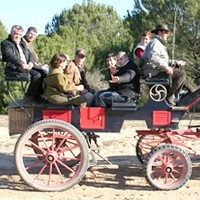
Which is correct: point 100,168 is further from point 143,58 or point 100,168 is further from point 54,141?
point 143,58

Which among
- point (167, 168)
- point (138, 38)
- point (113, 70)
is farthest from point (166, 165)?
point (138, 38)

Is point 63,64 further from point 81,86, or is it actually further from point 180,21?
point 180,21

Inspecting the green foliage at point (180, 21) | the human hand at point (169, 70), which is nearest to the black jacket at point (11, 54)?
the human hand at point (169, 70)

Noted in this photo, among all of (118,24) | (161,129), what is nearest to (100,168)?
(161,129)

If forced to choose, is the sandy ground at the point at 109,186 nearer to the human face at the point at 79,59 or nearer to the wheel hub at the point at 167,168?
the wheel hub at the point at 167,168

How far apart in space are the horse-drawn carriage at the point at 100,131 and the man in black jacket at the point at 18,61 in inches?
10.3

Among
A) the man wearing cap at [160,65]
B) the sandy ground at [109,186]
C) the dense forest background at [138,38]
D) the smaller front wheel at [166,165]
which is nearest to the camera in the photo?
the sandy ground at [109,186]

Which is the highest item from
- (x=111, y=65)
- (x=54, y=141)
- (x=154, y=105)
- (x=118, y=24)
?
(x=118, y=24)

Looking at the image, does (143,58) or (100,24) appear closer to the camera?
(143,58)

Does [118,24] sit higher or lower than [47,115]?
higher

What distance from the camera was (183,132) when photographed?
642 cm

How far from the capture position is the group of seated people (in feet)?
20.4

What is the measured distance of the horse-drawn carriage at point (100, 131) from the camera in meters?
6.04

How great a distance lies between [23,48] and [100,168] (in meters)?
2.17
